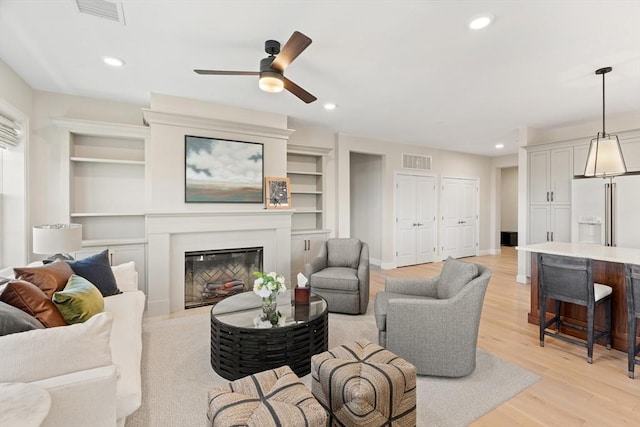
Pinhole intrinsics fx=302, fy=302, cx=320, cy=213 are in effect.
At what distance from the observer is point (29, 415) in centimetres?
107

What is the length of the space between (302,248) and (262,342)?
8.85 feet

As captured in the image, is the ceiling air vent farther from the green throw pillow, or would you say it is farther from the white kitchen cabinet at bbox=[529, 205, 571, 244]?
the green throw pillow

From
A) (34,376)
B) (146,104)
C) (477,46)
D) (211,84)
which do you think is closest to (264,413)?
(34,376)

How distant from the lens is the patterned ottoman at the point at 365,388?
146cm

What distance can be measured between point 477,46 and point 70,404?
11.1 feet

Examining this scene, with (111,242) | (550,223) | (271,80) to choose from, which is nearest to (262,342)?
(271,80)

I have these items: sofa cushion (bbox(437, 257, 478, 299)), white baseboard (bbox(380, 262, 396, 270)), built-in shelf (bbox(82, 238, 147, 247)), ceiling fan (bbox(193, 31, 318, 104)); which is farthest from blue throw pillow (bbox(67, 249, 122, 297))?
white baseboard (bbox(380, 262, 396, 270))

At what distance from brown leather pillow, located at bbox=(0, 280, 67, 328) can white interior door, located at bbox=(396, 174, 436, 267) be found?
5.63m

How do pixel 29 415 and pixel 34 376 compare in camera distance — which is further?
pixel 34 376

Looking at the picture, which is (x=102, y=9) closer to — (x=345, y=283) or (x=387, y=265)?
(x=345, y=283)

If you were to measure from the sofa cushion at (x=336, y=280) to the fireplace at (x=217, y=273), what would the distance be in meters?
1.10

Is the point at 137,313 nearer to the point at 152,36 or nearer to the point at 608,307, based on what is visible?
the point at 152,36

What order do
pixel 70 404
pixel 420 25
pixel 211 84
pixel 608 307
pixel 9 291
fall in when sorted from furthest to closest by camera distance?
pixel 211 84, pixel 608 307, pixel 420 25, pixel 9 291, pixel 70 404

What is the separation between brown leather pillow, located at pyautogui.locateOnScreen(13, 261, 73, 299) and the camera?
204cm
